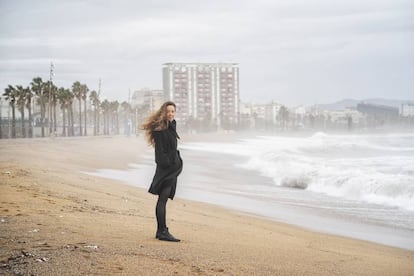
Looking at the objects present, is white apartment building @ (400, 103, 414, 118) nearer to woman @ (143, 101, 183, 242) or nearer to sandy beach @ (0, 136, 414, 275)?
sandy beach @ (0, 136, 414, 275)

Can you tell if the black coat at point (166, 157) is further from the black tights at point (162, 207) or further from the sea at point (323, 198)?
the sea at point (323, 198)

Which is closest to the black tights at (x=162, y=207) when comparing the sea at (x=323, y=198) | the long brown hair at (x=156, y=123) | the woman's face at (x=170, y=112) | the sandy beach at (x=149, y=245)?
the sandy beach at (x=149, y=245)

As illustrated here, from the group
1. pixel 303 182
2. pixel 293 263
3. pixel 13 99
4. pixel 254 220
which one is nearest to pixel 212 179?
pixel 303 182

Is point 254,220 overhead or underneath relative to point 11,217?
underneath

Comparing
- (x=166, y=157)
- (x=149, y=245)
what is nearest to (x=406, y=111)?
(x=166, y=157)

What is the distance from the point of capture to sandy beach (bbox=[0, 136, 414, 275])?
5.09 metres

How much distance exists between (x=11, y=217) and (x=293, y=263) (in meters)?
3.71

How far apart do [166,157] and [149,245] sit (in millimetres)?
993

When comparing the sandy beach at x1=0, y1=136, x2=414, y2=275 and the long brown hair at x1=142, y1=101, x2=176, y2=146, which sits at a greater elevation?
the long brown hair at x1=142, y1=101, x2=176, y2=146

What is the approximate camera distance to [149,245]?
238 inches

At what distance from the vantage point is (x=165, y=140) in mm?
6438

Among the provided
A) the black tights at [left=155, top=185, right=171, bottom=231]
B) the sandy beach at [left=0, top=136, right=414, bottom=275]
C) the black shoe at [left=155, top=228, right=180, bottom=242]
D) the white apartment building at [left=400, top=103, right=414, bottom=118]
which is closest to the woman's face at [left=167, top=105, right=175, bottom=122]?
the black tights at [left=155, top=185, right=171, bottom=231]

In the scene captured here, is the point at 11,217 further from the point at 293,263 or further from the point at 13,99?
the point at 13,99

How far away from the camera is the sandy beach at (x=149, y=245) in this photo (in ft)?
16.7
